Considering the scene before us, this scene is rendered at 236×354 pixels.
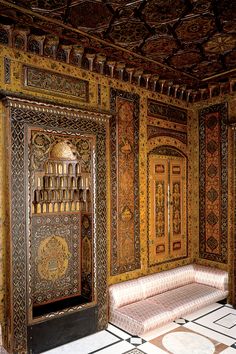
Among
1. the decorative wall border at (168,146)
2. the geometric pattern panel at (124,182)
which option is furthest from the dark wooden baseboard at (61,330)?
the decorative wall border at (168,146)

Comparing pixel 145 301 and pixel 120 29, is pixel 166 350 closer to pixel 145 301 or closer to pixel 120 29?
pixel 145 301

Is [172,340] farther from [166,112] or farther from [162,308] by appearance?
[166,112]

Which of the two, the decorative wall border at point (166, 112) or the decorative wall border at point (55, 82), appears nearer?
the decorative wall border at point (55, 82)

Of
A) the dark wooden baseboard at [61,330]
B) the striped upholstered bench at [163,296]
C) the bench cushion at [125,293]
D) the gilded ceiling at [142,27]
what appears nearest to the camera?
the gilded ceiling at [142,27]

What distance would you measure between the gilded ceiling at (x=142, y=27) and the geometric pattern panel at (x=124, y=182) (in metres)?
0.67

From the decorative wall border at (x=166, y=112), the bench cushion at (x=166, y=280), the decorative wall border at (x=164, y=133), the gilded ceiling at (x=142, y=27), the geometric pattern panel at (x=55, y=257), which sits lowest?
the bench cushion at (x=166, y=280)

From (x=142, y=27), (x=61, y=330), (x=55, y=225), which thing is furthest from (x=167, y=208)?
(x=142, y=27)

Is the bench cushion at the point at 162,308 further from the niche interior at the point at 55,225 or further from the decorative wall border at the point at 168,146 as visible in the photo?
the decorative wall border at the point at 168,146

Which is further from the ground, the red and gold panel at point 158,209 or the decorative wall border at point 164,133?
the decorative wall border at point 164,133

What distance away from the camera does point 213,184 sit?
5.66 m

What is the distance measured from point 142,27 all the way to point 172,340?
3.85 m

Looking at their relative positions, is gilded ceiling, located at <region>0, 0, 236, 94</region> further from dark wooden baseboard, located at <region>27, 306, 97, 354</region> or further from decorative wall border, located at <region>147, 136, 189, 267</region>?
dark wooden baseboard, located at <region>27, 306, 97, 354</region>

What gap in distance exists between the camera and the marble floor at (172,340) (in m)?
3.80

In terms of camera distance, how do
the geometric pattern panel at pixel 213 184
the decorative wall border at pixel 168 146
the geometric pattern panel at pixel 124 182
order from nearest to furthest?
the geometric pattern panel at pixel 124 182
the decorative wall border at pixel 168 146
the geometric pattern panel at pixel 213 184
